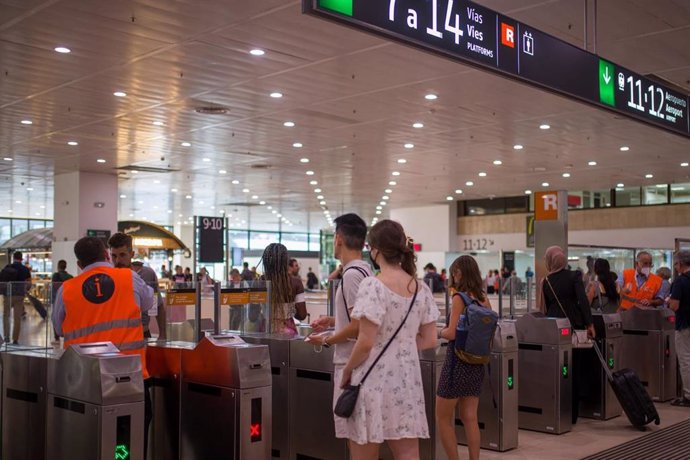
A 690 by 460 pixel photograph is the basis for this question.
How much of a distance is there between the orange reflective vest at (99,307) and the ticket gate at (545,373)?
165 inches

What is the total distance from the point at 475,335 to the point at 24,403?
10.00ft

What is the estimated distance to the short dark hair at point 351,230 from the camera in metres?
4.22

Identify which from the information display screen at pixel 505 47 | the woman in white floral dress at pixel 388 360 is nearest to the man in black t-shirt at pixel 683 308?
the information display screen at pixel 505 47

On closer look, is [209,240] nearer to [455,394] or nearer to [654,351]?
[654,351]

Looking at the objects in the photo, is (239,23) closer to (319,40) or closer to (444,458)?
(319,40)

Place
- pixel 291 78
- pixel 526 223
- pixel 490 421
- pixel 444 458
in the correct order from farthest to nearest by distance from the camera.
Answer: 1. pixel 526 223
2. pixel 291 78
3. pixel 490 421
4. pixel 444 458

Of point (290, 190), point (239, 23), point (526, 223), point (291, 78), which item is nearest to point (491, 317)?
point (239, 23)

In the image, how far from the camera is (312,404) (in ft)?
18.6

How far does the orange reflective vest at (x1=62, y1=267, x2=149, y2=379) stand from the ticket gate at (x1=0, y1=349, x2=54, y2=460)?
483 mm

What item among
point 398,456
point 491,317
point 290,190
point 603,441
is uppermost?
point 290,190

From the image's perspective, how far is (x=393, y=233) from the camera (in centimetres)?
386

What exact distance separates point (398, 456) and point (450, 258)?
90.6 ft

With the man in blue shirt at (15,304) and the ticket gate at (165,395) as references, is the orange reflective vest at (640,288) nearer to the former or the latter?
the ticket gate at (165,395)

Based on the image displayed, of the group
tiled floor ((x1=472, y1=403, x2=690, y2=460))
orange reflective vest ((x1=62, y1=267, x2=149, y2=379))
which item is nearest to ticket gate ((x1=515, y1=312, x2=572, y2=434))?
tiled floor ((x1=472, y1=403, x2=690, y2=460))
